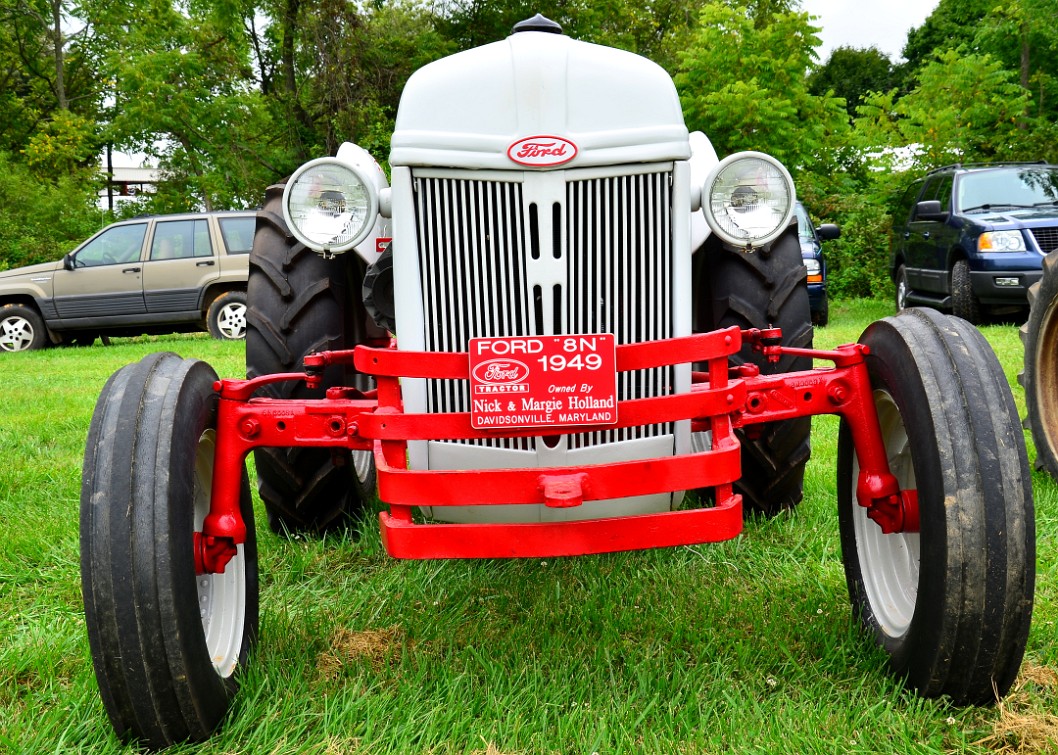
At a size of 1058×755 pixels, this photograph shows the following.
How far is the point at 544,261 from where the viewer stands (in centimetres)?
231

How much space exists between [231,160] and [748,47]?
13.1 metres

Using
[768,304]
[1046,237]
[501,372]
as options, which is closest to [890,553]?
[768,304]

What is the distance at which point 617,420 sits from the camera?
2170 millimetres

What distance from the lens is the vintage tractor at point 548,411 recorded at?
80.5 inches

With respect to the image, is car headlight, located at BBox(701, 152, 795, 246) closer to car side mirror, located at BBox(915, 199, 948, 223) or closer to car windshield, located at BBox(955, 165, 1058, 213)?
car side mirror, located at BBox(915, 199, 948, 223)

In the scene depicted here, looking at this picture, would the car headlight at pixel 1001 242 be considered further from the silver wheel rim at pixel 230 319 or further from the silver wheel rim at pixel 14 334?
the silver wheel rim at pixel 14 334

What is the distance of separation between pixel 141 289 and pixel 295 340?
1113 cm

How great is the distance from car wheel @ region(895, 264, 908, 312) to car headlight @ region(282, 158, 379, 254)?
1161 cm

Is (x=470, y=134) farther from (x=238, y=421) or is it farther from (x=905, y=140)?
(x=905, y=140)

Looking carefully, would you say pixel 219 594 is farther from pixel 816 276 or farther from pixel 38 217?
pixel 38 217

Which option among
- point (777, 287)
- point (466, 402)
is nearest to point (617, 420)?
point (466, 402)

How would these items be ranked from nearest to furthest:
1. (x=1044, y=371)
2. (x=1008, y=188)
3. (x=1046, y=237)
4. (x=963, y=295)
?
1. (x=1044, y=371)
2. (x=1046, y=237)
3. (x=963, y=295)
4. (x=1008, y=188)

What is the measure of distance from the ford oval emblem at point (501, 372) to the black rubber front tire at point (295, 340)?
138 cm

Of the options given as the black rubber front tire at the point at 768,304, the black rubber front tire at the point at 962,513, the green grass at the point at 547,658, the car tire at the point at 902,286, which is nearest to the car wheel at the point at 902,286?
the car tire at the point at 902,286
